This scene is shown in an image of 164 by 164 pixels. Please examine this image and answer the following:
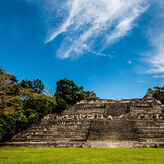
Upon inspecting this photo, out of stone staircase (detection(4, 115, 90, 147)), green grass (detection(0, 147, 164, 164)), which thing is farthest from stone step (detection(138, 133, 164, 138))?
green grass (detection(0, 147, 164, 164))

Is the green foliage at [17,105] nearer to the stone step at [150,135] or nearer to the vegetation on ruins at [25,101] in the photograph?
the vegetation on ruins at [25,101]

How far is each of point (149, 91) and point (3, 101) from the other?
3392cm

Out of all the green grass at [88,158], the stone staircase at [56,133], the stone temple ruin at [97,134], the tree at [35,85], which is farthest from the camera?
the tree at [35,85]

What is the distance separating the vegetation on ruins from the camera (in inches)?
593

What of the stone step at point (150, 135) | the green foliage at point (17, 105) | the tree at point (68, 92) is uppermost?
the tree at point (68, 92)

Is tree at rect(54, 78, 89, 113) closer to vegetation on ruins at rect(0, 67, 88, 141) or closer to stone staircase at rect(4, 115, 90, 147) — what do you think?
vegetation on ruins at rect(0, 67, 88, 141)

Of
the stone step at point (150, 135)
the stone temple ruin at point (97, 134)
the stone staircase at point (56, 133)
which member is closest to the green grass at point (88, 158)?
the stone temple ruin at point (97, 134)

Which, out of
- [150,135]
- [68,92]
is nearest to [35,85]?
[68,92]

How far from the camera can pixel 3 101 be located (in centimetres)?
1438

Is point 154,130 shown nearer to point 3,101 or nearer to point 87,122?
point 87,122

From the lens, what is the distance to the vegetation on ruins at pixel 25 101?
49.4ft

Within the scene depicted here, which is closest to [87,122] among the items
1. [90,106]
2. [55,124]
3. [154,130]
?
[55,124]

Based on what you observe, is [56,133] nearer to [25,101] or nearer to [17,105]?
[17,105]

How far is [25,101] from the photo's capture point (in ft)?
69.1
